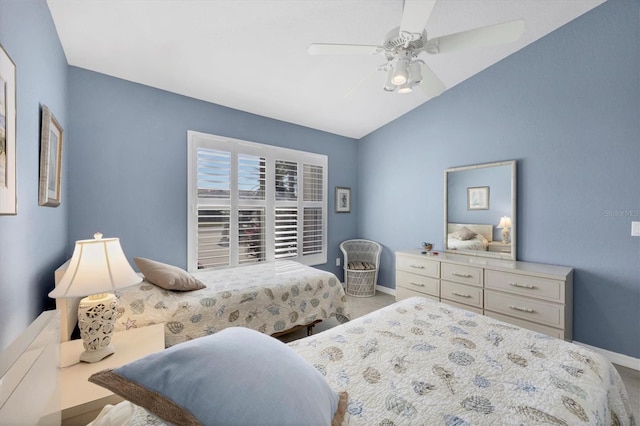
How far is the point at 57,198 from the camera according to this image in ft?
6.38

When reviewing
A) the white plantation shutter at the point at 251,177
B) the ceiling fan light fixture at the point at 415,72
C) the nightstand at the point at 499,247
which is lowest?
the nightstand at the point at 499,247

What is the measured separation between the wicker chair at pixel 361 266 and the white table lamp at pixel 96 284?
3.08m

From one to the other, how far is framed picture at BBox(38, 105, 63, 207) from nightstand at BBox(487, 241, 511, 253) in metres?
3.88

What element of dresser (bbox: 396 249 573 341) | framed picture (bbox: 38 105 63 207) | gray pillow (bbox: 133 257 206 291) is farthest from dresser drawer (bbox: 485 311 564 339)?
framed picture (bbox: 38 105 63 207)


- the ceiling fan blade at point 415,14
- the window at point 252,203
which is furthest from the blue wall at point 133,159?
the ceiling fan blade at point 415,14

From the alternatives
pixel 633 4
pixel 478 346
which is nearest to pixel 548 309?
pixel 478 346

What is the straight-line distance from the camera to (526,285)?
2.49 metres

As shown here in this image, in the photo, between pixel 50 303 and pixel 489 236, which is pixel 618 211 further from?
pixel 50 303

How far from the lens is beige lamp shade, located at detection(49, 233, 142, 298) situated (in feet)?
4.21

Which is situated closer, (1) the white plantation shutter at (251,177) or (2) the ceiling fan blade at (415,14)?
(2) the ceiling fan blade at (415,14)

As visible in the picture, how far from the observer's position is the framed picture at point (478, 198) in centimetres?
312

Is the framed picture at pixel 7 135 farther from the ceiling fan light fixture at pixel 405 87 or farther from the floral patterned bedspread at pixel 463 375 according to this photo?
the ceiling fan light fixture at pixel 405 87

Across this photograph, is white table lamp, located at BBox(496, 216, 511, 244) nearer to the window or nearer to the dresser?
the dresser

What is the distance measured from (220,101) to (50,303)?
7.95ft
